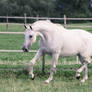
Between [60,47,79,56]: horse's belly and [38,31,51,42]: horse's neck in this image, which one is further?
[60,47,79,56]: horse's belly

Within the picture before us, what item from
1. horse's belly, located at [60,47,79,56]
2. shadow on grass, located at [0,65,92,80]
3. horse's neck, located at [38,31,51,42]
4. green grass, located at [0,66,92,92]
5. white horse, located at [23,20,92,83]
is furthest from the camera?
shadow on grass, located at [0,65,92,80]

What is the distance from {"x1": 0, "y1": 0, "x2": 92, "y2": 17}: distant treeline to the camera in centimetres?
5134

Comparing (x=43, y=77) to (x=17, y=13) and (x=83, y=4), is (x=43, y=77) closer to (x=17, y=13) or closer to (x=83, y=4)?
(x=17, y=13)

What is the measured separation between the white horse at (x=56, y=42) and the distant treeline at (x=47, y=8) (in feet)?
134

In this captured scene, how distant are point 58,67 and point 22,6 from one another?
145 feet

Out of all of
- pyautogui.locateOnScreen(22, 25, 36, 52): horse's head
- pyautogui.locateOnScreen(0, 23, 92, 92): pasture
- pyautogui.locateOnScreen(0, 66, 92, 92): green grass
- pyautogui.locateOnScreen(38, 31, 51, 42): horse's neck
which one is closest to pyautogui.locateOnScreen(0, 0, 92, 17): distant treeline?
pyautogui.locateOnScreen(0, 23, 92, 92): pasture

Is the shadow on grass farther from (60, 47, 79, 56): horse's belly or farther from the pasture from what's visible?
(60, 47, 79, 56): horse's belly

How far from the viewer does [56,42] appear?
26.3 feet

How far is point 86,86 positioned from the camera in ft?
25.1

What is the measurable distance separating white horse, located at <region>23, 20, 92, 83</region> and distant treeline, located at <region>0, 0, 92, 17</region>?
4088 centimetres

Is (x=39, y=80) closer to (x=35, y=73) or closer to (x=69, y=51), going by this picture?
(x=35, y=73)

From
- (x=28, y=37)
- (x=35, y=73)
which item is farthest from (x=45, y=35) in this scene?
(x=35, y=73)

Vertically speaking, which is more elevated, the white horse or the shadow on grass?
the white horse

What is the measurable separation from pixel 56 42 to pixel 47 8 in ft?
160
